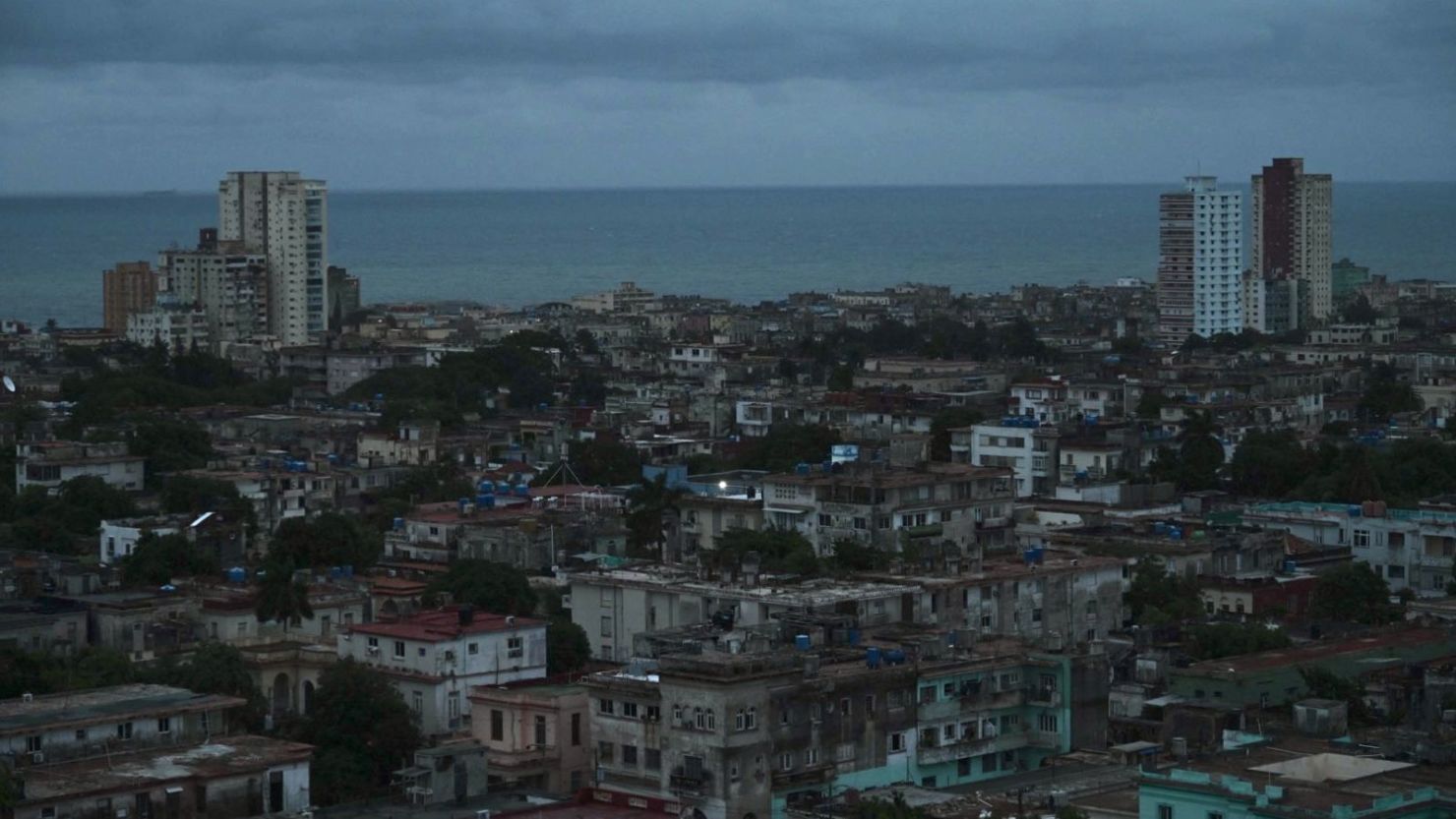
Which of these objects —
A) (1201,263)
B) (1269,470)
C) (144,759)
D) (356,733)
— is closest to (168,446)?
(1269,470)

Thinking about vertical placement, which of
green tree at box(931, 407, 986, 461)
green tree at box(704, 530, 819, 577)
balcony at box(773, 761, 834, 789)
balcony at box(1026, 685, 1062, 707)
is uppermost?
green tree at box(931, 407, 986, 461)

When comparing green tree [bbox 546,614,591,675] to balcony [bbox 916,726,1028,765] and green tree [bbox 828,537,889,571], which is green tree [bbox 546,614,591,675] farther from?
balcony [bbox 916,726,1028,765]

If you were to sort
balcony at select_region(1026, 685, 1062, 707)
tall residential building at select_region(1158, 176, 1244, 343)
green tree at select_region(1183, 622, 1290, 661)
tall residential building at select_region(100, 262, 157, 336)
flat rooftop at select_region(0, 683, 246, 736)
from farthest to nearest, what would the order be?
tall residential building at select_region(100, 262, 157, 336) < tall residential building at select_region(1158, 176, 1244, 343) < green tree at select_region(1183, 622, 1290, 661) < balcony at select_region(1026, 685, 1062, 707) < flat rooftop at select_region(0, 683, 246, 736)

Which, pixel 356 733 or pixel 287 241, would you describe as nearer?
pixel 356 733

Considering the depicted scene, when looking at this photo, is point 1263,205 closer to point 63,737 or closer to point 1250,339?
point 1250,339

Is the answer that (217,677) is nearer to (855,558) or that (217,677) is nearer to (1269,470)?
(855,558)

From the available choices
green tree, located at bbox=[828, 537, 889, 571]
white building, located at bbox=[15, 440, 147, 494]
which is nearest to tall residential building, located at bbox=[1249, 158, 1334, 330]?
white building, located at bbox=[15, 440, 147, 494]
